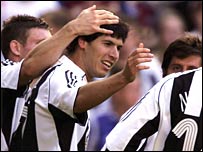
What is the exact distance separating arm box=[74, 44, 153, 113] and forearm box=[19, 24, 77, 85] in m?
0.24

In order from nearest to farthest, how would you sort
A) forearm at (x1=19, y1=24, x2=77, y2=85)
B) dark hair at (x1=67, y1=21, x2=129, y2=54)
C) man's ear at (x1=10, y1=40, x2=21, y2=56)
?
forearm at (x1=19, y1=24, x2=77, y2=85)
dark hair at (x1=67, y1=21, x2=129, y2=54)
man's ear at (x1=10, y1=40, x2=21, y2=56)

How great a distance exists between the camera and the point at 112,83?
4125mm

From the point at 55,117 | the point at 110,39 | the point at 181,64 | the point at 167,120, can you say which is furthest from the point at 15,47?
the point at 167,120

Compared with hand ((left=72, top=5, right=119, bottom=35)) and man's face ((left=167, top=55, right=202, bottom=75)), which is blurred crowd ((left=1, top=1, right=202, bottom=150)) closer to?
man's face ((left=167, top=55, right=202, bottom=75))

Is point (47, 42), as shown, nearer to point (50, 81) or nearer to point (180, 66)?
point (50, 81)

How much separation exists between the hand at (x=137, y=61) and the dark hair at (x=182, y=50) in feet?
4.29

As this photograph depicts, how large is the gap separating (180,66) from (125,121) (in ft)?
4.01

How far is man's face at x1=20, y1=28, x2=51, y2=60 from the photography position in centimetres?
524

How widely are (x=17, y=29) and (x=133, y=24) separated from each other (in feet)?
7.83

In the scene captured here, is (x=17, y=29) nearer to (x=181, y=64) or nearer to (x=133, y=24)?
(x=181, y=64)

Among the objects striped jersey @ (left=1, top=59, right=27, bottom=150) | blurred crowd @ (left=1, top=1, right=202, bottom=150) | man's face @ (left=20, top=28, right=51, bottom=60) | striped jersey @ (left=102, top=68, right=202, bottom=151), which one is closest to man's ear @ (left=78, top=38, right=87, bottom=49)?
man's face @ (left=20, top=28, right=51, bottom=60)

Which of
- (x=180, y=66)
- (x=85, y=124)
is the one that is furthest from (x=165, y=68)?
(x=85, y=124)

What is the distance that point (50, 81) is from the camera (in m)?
4.55

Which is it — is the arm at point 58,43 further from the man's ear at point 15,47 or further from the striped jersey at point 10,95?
the man's ear at point 15,47
